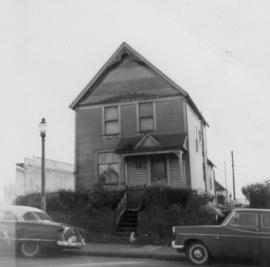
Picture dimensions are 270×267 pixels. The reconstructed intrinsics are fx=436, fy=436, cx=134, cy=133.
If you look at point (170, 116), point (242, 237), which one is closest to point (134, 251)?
point (242, 237)

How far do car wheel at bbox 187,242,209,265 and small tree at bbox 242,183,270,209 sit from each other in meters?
11.4

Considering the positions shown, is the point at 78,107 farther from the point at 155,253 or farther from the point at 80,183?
the point at 155,253

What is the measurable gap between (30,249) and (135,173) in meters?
10.6

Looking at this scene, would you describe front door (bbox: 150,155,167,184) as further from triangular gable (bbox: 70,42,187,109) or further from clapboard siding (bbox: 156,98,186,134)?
triangular gable (bbox: 70,42,187,109)

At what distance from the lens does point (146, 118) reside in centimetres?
2342

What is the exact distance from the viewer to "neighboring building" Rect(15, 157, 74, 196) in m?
36.8

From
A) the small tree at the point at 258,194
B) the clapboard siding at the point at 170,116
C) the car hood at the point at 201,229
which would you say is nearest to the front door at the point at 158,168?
the clapboard siding at the point at 170,116

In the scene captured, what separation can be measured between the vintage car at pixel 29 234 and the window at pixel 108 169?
990 cm

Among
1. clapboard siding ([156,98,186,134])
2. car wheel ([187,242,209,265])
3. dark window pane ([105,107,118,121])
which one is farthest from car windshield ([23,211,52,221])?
dark window pane ([105,107,118,121])

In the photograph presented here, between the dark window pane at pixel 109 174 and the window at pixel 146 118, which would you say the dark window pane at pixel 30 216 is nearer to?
the dark window pane at pixel 109 174

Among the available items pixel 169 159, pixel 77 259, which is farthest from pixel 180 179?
A: pixel 77 259

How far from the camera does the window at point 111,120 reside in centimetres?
2384

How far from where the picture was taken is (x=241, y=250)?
11.7 m

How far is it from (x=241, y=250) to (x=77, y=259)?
15.3ft
